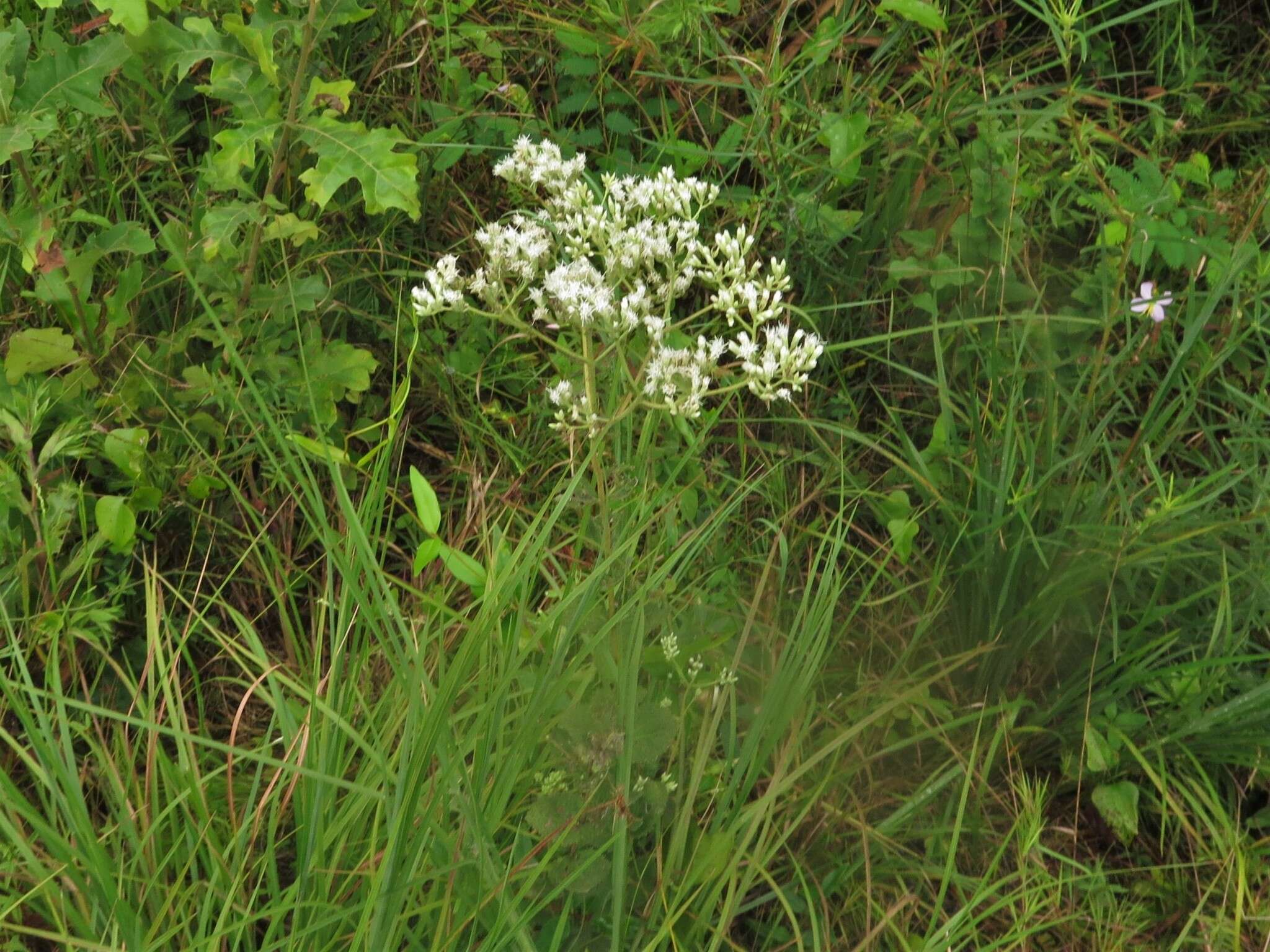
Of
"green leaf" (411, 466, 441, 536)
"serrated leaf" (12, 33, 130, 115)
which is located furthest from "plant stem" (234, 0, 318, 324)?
"green leaf" (411, 466, 441, 536)

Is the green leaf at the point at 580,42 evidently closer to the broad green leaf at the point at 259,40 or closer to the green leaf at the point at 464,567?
the broad green leaf at the point at 259,40

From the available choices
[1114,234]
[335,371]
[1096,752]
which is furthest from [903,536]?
[335,371]

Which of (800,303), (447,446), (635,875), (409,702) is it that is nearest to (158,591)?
(447,446)

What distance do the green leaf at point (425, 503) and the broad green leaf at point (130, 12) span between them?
766 millimetres

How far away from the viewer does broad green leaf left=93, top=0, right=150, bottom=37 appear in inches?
71.3

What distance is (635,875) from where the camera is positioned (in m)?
A: 1.75

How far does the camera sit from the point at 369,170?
2.02 meters

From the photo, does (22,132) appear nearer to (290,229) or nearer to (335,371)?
(290,229)

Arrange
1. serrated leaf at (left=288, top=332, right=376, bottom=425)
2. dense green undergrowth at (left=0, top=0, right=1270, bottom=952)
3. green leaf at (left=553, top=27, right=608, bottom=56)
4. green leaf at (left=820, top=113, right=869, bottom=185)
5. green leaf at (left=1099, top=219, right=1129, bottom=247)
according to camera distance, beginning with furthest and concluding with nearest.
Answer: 1. green leaf at (left=553, top=27, right=608, bottom=56)
2. green leaf at (left=820, top=113, right=869, bottom=185)
3. green leaf at (left=1099, top=219, right=1129, bottom=247)
4. serrated leaf at (left=288, top=332, right=376, bottom=425)
5. dense green undergrowth at (left=0, top=0, right=1270, bottom=952)

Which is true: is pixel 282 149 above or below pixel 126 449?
above

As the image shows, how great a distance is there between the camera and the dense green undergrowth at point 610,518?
166 centimetres

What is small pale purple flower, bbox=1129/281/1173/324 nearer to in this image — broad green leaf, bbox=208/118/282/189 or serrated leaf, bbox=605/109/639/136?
serrated leaf, bbox=605/109/639/136

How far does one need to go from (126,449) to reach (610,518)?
850mm

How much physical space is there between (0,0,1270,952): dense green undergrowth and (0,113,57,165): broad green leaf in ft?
0.04
